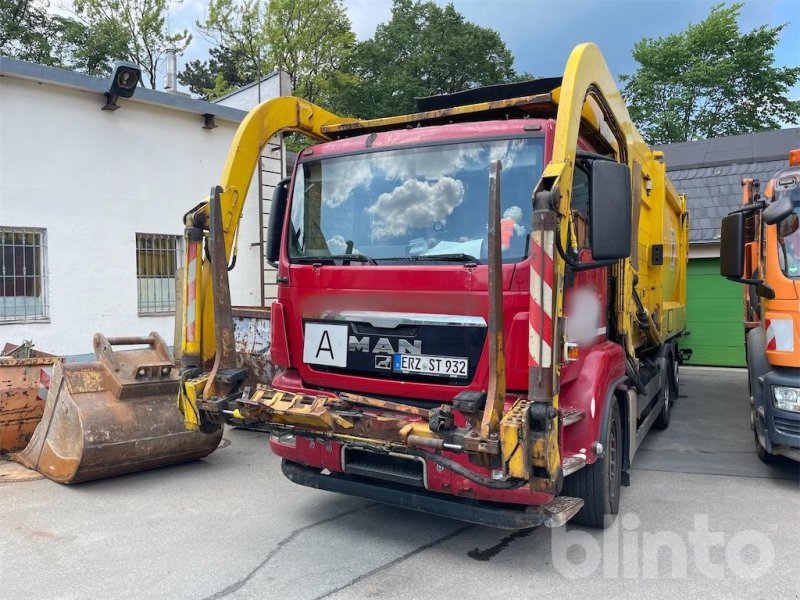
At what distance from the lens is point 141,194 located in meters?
10.0

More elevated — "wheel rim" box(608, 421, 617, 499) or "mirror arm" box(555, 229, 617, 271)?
"mirror arm" box(555, 229, 617, 271)

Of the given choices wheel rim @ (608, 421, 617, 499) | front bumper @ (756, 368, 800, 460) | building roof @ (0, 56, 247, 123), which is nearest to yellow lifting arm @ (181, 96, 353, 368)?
wheel rim @ (608, 421, 617, 499)

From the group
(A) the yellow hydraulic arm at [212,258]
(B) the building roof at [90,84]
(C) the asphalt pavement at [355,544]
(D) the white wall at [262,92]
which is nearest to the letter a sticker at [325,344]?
(A) the yellow hydraulic arm at [212,258]

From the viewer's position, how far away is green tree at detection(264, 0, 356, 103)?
29750 millimetres

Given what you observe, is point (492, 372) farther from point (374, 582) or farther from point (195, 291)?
point (195, 291)

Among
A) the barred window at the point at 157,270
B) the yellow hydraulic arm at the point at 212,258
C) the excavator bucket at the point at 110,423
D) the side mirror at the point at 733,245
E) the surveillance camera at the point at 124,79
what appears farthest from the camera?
the barred window at the point at 157,270

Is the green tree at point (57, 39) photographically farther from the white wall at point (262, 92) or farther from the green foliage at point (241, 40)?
the white wall at point (262, 92)

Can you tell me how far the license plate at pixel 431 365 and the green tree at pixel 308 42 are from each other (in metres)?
27.9

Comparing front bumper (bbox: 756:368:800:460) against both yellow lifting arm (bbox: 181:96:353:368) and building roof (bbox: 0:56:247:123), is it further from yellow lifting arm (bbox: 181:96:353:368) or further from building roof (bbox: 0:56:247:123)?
building roof (bbox: 0:56:247:123)

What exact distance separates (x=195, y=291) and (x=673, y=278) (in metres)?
6.13

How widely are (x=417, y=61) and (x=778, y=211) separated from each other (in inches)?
1143

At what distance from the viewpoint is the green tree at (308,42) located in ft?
97.6

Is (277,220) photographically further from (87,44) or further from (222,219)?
(87,44)

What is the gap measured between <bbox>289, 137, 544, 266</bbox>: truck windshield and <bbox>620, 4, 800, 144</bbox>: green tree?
88.0 ft
